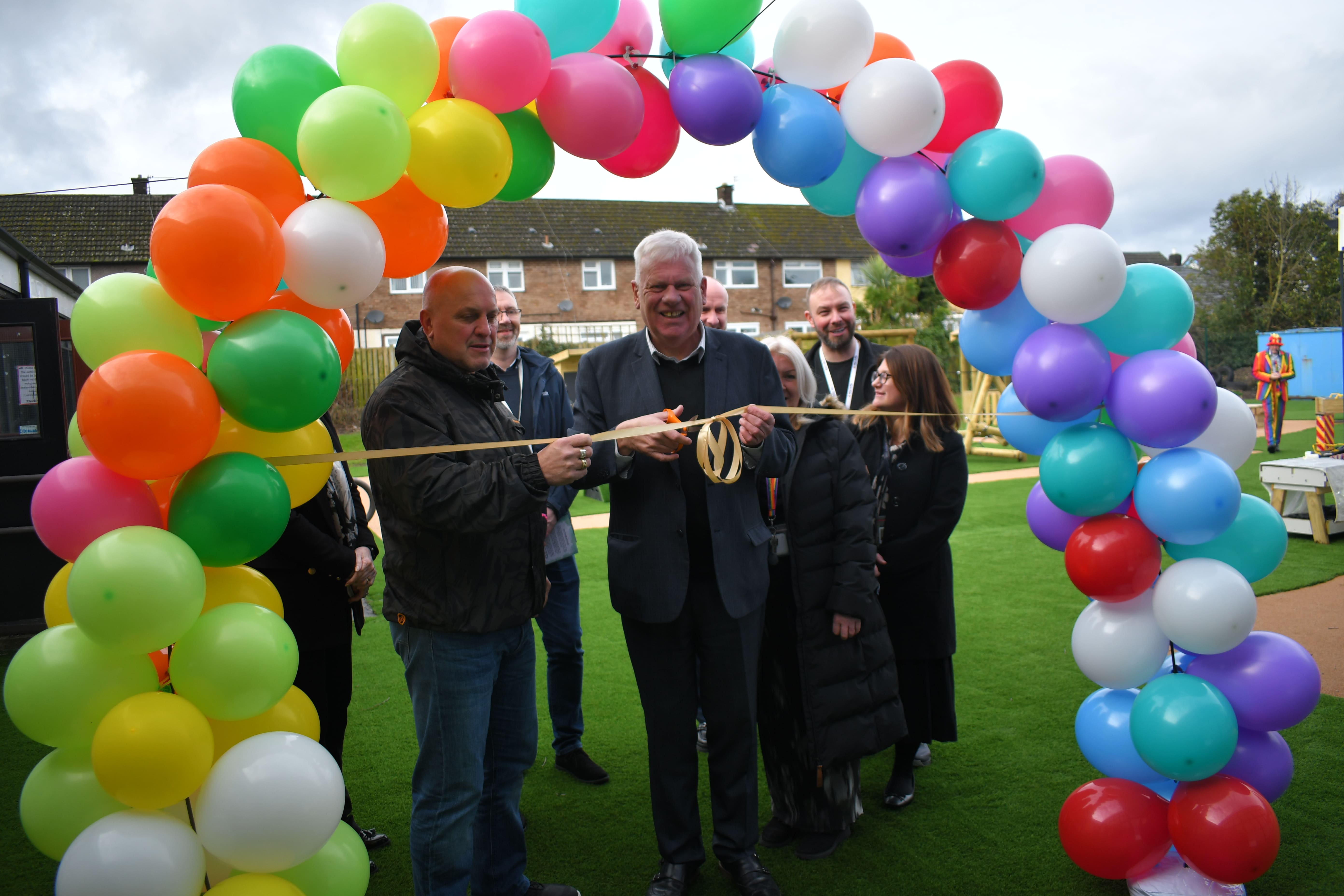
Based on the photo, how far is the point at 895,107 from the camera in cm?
251

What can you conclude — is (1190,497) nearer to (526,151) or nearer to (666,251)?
(666,251)

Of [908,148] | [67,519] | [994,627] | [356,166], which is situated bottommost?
[994,627]

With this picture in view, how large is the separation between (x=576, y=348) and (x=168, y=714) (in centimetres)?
1571

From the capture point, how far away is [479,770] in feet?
7.83

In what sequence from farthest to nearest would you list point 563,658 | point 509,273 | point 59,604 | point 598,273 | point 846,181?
1. point 598,273
2. point 509,273
3. point 563,658
4. point 846,181
5. point 59,604

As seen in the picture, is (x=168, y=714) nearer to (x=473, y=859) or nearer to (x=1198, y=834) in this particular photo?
(x=473, y=859)

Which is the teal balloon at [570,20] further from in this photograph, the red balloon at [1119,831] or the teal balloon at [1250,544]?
the red balloon at [1119,831]

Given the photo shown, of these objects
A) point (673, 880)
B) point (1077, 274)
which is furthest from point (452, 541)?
point (1077, 274)

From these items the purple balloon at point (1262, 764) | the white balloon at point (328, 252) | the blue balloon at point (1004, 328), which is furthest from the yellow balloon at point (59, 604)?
the purple balloon at point (1262, 764)

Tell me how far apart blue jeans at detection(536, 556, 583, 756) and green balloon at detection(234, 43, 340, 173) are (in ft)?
7.14

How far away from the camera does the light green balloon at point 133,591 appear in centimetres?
169

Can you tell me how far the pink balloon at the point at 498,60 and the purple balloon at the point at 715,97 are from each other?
1.52ft

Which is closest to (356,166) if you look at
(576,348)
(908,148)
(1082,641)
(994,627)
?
(908,148)

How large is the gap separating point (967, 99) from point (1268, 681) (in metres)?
1.99
